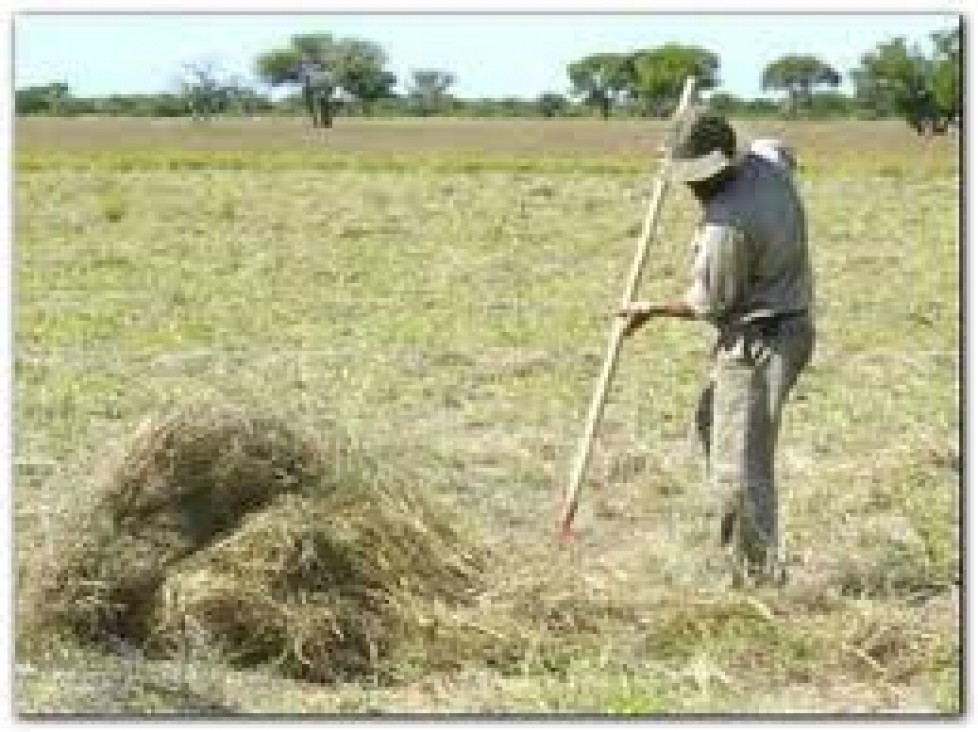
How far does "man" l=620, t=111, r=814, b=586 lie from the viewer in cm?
651

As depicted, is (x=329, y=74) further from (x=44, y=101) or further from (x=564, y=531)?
(x=564, y=531)

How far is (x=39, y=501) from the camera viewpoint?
25.1 feet

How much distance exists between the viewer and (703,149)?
6508 millimetres

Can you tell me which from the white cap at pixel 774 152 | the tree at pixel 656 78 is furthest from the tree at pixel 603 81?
the white cap at pixel 774 152

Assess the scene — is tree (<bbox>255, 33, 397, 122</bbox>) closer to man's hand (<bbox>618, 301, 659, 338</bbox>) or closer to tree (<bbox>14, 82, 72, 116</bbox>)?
tree (<bbox>14, 82, 72, 116</bbox>)

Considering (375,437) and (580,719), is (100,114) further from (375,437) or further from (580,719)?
(580,719)

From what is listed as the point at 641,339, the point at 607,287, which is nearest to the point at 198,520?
the point at 641,339

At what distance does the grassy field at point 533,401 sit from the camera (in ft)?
19.3

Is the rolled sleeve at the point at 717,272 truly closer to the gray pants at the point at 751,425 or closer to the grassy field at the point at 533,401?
the gray pants at the point at 751,425

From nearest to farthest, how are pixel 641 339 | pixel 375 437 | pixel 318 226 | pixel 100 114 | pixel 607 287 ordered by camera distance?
1. pixel 375 437
2. pixel 641 339
3. pixel 607 287
4. pixel 318 226
5. pixel 100 114

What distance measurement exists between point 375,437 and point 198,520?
2.23 meters

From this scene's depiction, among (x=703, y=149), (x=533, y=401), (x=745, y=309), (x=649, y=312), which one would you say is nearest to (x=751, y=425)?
(x=745, y=309)

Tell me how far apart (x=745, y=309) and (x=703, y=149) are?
57cm

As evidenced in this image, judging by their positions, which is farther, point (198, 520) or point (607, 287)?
point (607, 287)
